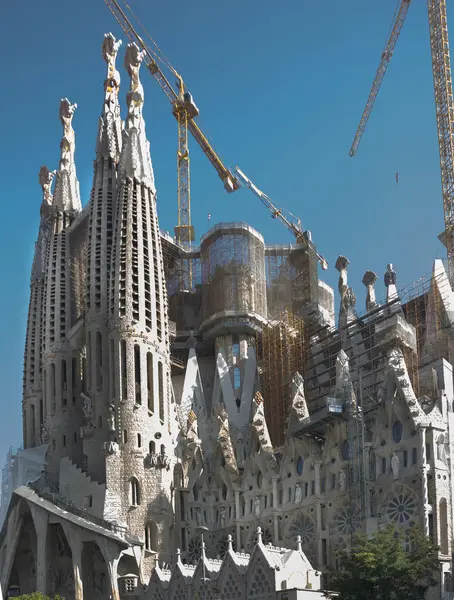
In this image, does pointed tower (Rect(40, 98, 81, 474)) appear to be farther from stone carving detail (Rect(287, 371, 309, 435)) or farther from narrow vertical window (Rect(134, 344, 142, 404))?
stone carving detail (Rect(287, 371, 309, 435))

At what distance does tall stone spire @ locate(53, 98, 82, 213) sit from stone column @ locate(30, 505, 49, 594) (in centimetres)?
2678

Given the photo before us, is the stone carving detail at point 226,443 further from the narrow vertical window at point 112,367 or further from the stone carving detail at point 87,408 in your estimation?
the stone carving detail at point 87,408

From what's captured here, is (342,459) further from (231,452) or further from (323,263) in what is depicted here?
(323,263)

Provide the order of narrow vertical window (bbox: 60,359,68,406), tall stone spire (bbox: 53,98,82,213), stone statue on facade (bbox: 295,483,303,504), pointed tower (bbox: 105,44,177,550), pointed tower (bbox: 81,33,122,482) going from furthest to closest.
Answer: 1. tall stone spire (bbox: 53,98,82,213)
2. narrow vertical window (bbox: 60,359,68,406)
3. pointed tower (bbox: 81,33,122,482)
4. pointed tower (bbox: 105,44,177,550)
5. stone statue on facade (bbox: 295,483,303,504)

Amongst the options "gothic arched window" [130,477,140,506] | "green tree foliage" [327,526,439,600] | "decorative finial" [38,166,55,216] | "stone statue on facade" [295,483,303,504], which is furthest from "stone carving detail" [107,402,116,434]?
"decorative finial" [38,166,55,216]

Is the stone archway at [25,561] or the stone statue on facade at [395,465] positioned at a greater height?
the stone statue on facade at [395,465]

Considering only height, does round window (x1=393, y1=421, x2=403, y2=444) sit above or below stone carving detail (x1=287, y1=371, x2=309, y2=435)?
below

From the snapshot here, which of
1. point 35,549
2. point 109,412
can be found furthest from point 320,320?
point 35,549

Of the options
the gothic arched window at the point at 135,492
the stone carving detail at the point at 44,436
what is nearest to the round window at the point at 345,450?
the gothic arched window at the point at 135,492

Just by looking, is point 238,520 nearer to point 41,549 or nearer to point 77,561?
point 77,561

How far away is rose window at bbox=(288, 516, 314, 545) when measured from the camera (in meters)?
74.4

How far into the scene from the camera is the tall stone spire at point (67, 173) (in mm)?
94812

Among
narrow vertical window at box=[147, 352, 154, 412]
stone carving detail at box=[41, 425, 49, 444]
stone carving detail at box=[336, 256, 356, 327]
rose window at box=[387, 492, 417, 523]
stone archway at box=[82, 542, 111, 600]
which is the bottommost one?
stone archway at box=[82, 542, 111, 600]

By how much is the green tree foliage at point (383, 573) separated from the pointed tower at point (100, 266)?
23.3 meters
